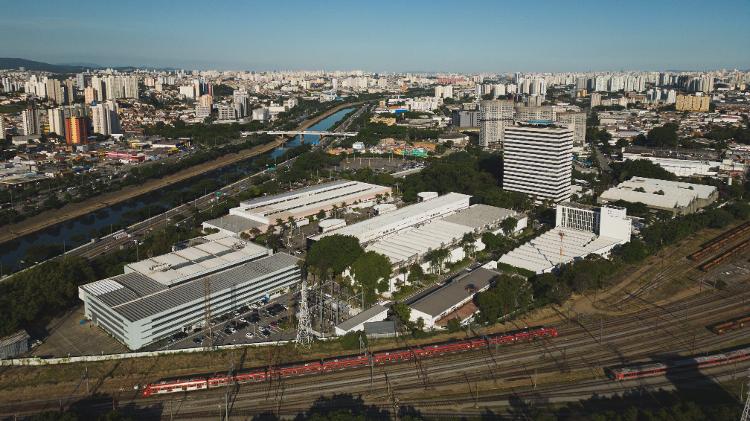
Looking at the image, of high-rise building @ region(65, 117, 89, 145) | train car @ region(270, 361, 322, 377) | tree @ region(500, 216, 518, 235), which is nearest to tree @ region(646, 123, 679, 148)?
tree @ region(500, 216, 518, 235)

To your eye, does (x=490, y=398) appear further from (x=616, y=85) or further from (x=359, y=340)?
(x=616, y=85)

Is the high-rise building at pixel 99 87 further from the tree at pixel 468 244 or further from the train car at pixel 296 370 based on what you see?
the train car at pixel 296 370

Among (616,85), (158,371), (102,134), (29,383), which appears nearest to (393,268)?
(158,371)

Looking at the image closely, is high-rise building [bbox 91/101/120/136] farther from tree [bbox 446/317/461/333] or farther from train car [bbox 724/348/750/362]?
train car [bbox 724/348/750/362]

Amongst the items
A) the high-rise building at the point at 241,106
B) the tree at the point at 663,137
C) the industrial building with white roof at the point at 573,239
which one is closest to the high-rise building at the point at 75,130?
the high-rise building at the point at 241,106

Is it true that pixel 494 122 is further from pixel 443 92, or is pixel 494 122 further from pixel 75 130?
pixel 443 92

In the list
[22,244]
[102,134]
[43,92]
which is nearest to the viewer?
[22,244]

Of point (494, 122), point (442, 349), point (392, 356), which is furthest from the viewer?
point (494, 122)

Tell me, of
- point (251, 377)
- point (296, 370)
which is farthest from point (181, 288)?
point (296, 370)
